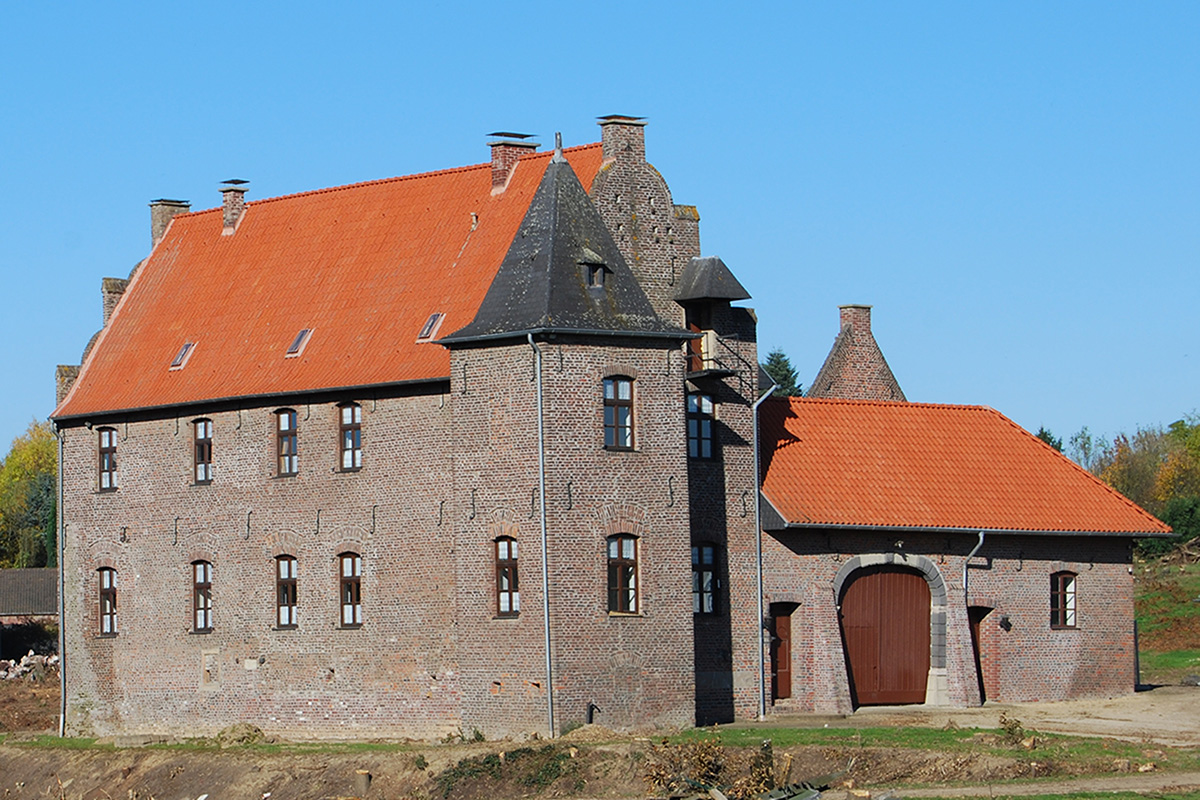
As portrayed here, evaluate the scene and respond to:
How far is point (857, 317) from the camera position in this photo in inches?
1670

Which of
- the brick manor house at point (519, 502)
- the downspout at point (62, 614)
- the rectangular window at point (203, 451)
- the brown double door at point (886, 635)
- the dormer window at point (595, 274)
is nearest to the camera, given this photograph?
the brick manor house at point (519, 502)

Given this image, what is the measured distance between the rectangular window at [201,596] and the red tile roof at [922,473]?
10861 mm

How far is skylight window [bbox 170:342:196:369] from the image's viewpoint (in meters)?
38.7

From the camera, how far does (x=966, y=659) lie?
35.9 meters

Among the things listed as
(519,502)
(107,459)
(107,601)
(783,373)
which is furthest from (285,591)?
(783,373)

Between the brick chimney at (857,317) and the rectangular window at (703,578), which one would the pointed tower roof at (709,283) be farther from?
the brick chimney at (857,317)

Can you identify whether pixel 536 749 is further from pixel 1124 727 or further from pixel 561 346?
pixel 1124 727

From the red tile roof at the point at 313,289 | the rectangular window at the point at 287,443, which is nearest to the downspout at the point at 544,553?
the red tile roof at the point at 313,289

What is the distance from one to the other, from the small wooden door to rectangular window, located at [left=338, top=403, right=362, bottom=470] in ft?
26.2

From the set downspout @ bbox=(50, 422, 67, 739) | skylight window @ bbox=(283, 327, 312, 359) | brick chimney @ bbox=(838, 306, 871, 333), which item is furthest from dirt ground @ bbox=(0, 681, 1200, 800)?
brick chimney @ bbox=(838, 306, 871, 333)

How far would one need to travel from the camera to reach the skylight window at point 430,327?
34.6 m

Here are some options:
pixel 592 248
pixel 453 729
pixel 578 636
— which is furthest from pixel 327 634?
pixel 592 248

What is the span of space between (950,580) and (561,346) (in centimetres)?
946

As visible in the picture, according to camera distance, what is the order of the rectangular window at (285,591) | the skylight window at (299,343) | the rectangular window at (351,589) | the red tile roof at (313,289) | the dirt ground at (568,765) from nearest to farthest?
the dirt ground at (568,765)
the rectangular window at (351,589)
the red tile roof at (313,289)
the rectangular window at (285,591)
the skylight window at (299,343)
